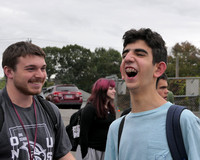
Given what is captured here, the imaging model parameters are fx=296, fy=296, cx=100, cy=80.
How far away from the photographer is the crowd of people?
1.79 m

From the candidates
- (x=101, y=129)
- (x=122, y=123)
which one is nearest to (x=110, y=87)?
(x=101, y=129)

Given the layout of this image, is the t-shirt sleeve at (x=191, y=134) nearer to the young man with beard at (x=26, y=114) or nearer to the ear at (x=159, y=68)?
the ear at (x=159, y=68)

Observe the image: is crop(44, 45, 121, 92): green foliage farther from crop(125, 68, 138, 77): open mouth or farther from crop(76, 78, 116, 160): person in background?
crop(125, 68, 138, 77): open mouth

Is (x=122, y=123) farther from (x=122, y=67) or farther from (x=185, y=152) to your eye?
(x=185, y=152)

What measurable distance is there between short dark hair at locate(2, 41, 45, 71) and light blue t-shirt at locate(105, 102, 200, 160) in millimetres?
1058

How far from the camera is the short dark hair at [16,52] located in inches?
100

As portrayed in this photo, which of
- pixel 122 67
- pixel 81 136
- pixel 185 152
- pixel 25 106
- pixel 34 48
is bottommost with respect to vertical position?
pixel 81 136

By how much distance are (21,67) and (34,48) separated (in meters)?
0.22

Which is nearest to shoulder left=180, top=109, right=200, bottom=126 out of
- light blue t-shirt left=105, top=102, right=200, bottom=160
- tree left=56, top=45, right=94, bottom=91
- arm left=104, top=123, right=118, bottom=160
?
light blue t-shirt left=105, top=102, right=200, bottom=160

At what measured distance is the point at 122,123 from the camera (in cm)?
210

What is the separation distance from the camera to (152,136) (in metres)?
1.80

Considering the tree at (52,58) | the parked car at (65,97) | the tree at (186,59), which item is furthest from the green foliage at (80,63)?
the parked car at (65,97)

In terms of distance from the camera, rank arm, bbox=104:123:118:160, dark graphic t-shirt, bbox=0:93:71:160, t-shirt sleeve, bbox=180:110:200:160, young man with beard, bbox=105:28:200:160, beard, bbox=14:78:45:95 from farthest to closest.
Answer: beard, bbox=14:78:45:95 → dark graphic t-shirt, bbox=0:93:71:160 → arm, bbox=104:123:118:160 → young man with beard, bbox=105:28:200:160 → t-shirt sleeve, bbox=180:110:200:160

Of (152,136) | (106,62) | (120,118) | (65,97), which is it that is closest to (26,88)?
(120,118)
